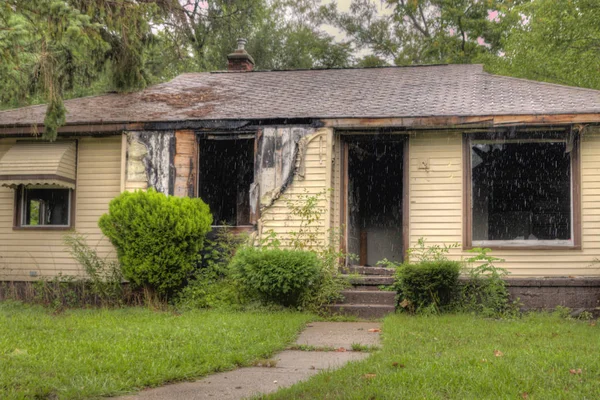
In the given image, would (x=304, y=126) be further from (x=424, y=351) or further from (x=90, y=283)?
(x=424, y=351)

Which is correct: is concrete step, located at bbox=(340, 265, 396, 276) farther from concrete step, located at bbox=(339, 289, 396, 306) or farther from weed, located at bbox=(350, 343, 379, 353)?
weed, located at bbox=(350, 343, 379, 353)

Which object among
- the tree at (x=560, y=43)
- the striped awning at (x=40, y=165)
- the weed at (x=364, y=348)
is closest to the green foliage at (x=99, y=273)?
the striped awning at (x=40, y=165)

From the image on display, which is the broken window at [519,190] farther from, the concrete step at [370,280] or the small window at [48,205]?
the small window at [48,205]

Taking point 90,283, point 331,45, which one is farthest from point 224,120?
point 331,45

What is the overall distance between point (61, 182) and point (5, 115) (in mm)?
2151

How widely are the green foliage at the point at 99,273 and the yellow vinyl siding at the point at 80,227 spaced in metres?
0.28

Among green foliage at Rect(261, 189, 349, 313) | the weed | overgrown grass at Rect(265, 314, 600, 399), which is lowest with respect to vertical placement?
the weed

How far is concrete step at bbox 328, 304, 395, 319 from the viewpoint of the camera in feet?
32.1

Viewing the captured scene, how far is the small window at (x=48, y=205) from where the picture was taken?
12.4 meters

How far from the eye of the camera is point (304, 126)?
11406mm

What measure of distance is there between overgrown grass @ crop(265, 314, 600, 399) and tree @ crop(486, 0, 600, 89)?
11.9 metres

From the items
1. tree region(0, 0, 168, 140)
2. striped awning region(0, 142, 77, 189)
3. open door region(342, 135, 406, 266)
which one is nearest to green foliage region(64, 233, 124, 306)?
striped awning region(0, 142, 77, 189)

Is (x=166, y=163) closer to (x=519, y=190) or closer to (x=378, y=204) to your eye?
(x=378, y=204)

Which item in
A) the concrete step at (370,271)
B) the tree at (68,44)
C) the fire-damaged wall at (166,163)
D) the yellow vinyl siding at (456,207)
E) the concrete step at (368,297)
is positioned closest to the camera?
the tree at (68,44)
